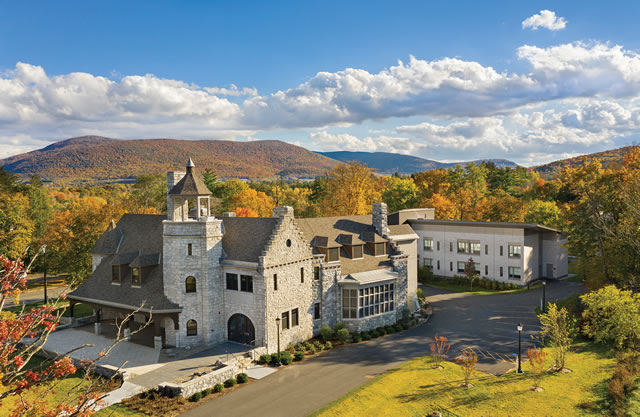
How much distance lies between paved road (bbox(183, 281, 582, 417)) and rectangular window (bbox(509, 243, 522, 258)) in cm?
638

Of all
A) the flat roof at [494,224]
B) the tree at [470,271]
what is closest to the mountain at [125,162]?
the flat roof at [494,224]

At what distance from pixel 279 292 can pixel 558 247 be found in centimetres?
4433

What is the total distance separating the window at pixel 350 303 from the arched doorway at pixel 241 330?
28.1ft

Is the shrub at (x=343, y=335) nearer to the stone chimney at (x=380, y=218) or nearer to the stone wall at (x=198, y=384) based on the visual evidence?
the stone wall at (x=198, y=384)

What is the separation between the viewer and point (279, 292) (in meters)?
32.7

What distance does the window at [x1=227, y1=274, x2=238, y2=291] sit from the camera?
33.2 metres

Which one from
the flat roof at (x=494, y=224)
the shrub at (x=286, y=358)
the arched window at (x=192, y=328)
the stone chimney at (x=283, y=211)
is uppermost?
the stone chimney at (x=283, y=211)

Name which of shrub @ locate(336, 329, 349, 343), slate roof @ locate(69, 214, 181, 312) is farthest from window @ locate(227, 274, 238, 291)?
shrub @ locate(336, 329, 349, 343)

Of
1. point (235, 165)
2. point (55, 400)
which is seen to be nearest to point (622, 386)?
point (55, 400)

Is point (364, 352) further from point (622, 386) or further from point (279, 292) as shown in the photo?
point (622, 386)

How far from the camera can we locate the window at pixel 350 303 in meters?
37.1

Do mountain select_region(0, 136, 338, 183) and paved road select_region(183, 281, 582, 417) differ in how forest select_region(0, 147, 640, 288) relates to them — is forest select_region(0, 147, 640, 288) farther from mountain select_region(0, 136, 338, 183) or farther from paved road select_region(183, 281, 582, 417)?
mountain select_region(0, 136, 338, 183)

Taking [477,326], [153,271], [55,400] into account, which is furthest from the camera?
[477,326]

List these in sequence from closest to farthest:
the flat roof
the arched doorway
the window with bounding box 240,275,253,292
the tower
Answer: the window with bounding box 240,275,253,292, the tower, the arched doorway, the flat roof
